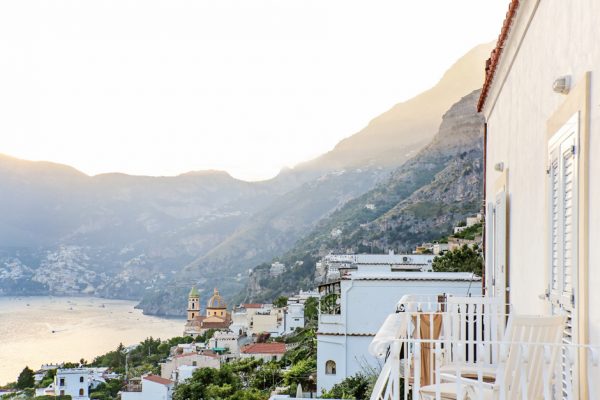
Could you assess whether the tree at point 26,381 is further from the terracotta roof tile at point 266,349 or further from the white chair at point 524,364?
the white chair at point 524,364

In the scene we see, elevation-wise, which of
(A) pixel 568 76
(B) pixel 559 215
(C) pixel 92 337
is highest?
(A) pixel 568 76

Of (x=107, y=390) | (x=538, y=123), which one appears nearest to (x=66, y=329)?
(x=107, y=390)

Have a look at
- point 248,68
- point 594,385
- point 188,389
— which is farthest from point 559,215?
point 248,68

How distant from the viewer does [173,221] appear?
193750mm

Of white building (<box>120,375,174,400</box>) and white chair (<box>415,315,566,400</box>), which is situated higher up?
white chair (<box>415,315,566,400</box>)

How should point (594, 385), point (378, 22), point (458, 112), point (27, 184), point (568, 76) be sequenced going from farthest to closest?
1. point (27, 184)
2. point (458, 112)
3. point (378, 22)
4. point (568, 76)
5. point (594, 385)

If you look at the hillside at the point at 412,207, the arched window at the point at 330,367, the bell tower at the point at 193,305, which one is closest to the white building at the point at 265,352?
the arched window at the point at 330,367

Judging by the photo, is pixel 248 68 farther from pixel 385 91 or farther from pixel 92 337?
pixel 92 337

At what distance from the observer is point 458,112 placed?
8531 cm

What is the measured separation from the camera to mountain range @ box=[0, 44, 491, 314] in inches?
5133

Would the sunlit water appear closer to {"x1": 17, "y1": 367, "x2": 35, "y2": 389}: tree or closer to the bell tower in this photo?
the bell tower

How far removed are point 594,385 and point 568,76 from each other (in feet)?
4.32

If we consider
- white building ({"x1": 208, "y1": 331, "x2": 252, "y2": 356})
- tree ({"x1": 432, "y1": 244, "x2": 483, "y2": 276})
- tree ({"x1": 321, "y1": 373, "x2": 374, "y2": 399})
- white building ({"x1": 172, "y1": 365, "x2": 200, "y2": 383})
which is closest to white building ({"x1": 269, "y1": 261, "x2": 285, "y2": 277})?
white building ({"x1": 208, "y1": 331, "x2": 252, "y2": 356})

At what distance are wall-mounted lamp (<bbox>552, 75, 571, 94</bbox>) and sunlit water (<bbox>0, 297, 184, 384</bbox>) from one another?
60.7 m
